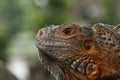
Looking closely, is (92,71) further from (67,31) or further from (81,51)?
(67,31)

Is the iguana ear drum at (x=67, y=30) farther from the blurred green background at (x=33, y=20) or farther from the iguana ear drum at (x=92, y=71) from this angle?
the blurred green background at (x=33, y=20)

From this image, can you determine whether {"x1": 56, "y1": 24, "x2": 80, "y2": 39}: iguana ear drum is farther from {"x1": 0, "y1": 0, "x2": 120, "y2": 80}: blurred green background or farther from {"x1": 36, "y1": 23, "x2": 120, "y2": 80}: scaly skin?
{"x1": 0, "y1": 0, "x2": 120, "y2": 80}: blurred green background

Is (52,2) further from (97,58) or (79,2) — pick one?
(97,58)

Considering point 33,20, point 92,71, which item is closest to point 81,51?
point 92,71

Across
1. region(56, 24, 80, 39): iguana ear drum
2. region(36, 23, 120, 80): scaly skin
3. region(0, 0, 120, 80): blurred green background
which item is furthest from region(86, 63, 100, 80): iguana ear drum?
region(0, 0, 120, 80): blurred green background

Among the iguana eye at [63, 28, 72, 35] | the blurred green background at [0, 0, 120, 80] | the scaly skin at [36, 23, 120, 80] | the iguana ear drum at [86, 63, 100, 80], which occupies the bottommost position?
the iguana ear drum at [86, 63, 100, 80]
